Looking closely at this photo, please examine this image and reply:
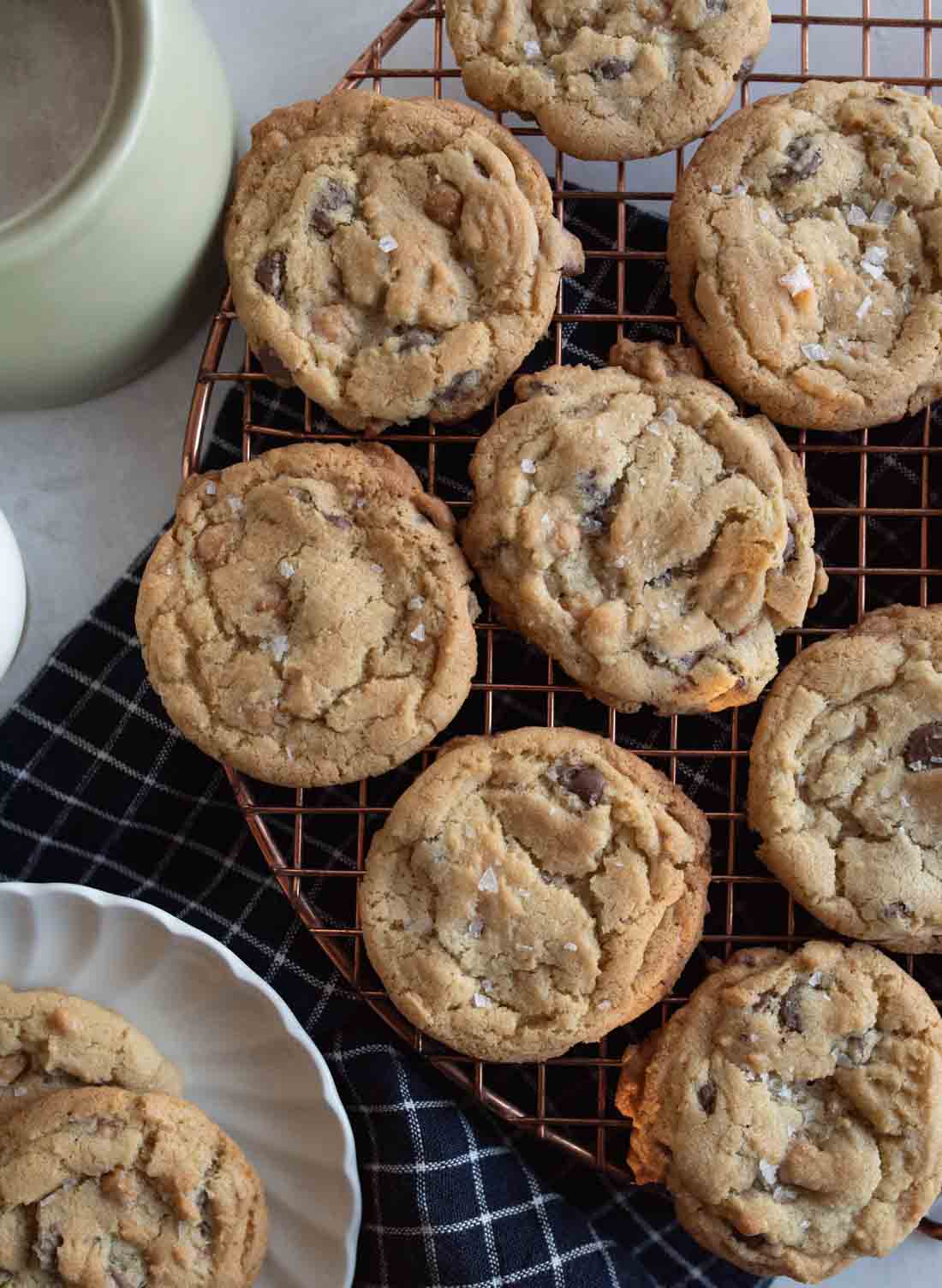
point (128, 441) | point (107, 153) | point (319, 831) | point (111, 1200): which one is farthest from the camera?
point (128, 441)

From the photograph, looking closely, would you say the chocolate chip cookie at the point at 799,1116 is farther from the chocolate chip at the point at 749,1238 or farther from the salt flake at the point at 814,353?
the salt flake at the point at 814,353

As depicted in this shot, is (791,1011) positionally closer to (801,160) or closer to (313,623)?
(313,623)

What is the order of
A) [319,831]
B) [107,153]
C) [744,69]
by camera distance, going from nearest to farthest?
[107,153]
[744,69]
[319,831]

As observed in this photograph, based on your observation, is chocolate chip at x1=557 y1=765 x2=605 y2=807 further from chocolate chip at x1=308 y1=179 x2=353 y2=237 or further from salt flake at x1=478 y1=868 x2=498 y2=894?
chocolate chip at x1=308 y1=179 x2=353 y2=237

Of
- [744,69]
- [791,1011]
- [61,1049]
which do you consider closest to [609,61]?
[744,69]

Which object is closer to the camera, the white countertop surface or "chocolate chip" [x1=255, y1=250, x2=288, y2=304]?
"chocolate chip" [x1=255, y1=250, x2=288, y2=304]

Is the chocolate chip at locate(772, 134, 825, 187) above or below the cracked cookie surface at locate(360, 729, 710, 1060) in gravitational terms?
above

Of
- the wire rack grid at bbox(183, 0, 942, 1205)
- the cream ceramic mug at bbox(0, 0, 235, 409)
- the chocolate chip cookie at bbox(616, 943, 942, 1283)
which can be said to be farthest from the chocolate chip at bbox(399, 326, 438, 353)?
the chocolate chip cookie at bbox(616, 943, 942, 1283)
